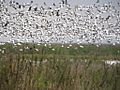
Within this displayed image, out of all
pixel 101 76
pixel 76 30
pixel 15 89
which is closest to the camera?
pixel 15 89

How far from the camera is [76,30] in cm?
11625

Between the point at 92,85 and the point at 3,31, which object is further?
the point at 3,31

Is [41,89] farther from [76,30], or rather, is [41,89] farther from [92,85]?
[76,30]

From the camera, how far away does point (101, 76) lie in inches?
356

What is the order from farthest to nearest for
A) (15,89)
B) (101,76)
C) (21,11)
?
(21,11) → (101,76) → (15,89)

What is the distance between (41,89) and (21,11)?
126383 millimetres

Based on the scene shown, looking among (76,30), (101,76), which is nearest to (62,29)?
(76,30)

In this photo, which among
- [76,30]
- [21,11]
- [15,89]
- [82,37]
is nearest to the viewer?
[15,89]

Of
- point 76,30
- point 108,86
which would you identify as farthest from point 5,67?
point 76,30

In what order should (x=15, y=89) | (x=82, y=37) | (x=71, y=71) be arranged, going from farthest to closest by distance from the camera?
(x=82, y=37), (x=71, y=71), (x=15, y=89)

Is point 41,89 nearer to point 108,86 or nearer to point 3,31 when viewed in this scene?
point 108,86

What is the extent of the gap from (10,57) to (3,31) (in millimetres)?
102895

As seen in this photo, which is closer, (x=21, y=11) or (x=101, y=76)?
(x=101, y=76)

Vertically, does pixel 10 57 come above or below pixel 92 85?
above
